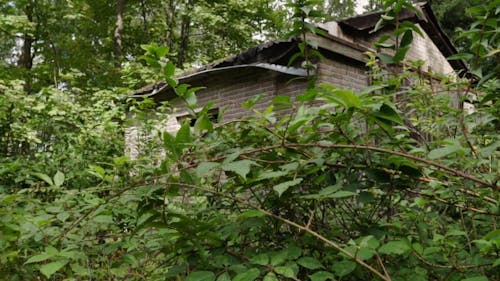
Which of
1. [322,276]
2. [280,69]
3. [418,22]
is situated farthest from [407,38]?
[418,22]

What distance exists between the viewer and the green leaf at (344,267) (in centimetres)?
116

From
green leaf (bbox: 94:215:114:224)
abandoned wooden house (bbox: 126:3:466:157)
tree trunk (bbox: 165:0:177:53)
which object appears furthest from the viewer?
tree trunk (bbox: 165:0:177:53)

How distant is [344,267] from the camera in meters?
1.18

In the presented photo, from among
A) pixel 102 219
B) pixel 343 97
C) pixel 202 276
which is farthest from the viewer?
pixel 102 219

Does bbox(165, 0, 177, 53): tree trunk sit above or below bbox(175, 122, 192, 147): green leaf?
above

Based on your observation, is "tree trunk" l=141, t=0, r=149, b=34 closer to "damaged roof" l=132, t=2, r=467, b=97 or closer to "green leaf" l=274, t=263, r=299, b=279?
"damaged roof" l=132, t=2, r=467, b=97

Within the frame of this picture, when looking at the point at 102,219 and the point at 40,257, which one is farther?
the point at 102,219

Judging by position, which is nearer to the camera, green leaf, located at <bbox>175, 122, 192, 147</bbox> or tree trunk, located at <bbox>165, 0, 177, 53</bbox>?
green leaf, located at <bbox>175, 122, 192, 147</bbox>

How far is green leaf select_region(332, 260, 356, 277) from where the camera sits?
116 centimetres

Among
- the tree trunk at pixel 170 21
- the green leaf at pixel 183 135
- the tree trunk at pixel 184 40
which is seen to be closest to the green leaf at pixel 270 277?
the green leaf at pixel 183 135

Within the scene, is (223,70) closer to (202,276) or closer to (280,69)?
(280,69)

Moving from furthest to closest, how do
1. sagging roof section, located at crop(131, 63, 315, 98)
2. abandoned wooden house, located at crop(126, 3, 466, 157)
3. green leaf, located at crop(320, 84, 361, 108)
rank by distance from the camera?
abandoned wooden house, located at crop(126, 3, 466, 157) < sagging roof section, located at crop(131, 63, 315, 98) < green leaf, located at crop(320, 84, 361, 108)

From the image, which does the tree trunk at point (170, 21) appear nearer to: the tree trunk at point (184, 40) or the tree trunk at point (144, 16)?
the tree trunk at point (184, 40)

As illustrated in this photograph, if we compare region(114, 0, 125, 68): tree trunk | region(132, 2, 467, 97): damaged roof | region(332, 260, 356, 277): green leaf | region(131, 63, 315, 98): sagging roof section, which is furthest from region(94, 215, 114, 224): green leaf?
region(114, 0, 125, 68): tree trunk
